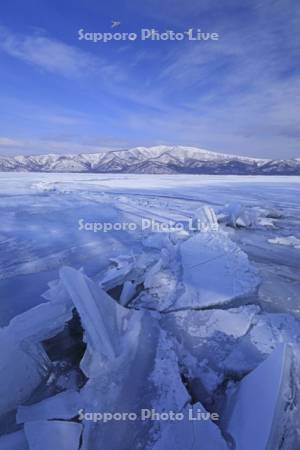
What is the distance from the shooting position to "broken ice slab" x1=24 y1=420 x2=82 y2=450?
1704mm

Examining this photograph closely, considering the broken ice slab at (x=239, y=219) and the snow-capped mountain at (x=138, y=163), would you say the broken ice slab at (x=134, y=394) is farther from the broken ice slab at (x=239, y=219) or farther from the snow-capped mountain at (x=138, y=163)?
the snow-capped mountain at (x=138, y=163)

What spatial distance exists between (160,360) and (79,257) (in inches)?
127

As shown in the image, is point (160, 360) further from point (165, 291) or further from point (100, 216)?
point (100, 216)

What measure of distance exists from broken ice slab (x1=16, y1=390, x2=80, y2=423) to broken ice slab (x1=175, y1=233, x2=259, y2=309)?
1683mm

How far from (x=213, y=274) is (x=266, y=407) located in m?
2.57

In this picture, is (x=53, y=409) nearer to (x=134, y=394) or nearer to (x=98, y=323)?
(x=134, y=394)

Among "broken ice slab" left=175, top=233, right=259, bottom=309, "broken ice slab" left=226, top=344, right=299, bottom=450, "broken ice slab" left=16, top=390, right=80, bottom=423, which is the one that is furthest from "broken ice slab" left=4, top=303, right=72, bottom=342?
"broken ice slab" left=226, top=344, right=299, bottom=450

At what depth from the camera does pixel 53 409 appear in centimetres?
200

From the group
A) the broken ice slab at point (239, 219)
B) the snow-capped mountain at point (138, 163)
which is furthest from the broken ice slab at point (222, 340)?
the snow-capped mountain at point (138, 163)

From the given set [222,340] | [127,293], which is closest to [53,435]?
[222,340]

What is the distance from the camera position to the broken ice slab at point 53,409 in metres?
1.95

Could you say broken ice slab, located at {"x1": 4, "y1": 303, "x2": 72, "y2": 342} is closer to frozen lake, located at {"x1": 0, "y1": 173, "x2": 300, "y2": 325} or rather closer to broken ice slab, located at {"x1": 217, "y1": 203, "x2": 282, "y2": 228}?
frozen lake, located at {"x1": 0, "y1": 173, "x2": 300, "y2": 325}

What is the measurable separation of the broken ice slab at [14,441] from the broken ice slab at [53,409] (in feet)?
0.43

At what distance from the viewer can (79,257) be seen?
529 centimetres
